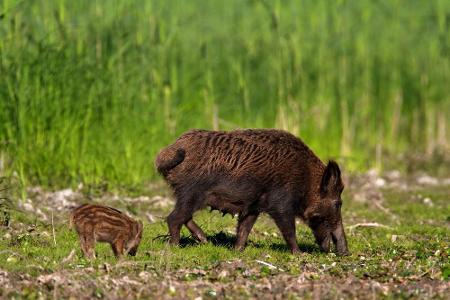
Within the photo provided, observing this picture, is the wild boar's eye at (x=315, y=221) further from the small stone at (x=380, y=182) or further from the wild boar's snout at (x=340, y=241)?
the small stone at (x=380, y=182)

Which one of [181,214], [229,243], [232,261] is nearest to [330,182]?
[229,243]

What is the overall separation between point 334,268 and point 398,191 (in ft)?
27.7

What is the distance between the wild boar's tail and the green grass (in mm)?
754

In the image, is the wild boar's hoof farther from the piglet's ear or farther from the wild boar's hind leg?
the wild boar's hind leg

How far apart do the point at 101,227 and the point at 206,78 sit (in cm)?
803

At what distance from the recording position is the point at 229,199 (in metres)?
9.81

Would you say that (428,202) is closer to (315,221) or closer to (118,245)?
(315,221)

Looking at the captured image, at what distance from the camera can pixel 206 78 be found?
16406mm

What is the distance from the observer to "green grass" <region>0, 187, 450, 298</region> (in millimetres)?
7668

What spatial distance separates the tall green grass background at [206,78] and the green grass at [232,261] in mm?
2224

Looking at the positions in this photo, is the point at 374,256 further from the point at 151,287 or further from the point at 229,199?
the point at 151,287

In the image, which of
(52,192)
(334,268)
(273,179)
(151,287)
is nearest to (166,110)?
(52,192)

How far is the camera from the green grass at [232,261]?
767 cm

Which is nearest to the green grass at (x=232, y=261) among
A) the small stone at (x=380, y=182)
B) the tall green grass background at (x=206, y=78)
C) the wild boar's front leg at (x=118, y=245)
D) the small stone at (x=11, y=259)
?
the small stone at (x=11, y=259)
